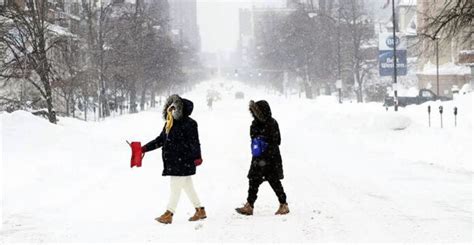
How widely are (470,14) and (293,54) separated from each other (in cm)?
5641

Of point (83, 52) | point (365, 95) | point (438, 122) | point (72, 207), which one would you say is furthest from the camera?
point (365, 95)

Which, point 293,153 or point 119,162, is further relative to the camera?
point 293,153

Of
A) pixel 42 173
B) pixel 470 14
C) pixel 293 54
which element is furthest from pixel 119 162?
pixel 293 54

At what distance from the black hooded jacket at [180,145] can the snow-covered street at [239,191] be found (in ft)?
2.41

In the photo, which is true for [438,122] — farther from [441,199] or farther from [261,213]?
[261,213]

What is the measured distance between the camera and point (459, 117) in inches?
1043

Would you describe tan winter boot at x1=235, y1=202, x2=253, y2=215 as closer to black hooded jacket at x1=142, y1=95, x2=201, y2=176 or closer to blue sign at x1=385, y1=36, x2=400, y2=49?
black hooded jacket at x1=142, y1=95, x2=201, y2=176

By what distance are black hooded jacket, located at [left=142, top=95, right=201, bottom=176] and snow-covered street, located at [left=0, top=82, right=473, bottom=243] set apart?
74 centimetres

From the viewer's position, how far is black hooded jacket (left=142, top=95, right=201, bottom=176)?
8.22m

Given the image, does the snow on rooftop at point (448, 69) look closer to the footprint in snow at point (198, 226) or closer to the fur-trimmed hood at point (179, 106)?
the fur-trimmed hood at point (179, 106)

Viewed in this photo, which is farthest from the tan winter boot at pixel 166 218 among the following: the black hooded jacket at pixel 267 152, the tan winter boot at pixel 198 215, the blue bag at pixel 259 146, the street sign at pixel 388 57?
the street sign at pixel 388 57

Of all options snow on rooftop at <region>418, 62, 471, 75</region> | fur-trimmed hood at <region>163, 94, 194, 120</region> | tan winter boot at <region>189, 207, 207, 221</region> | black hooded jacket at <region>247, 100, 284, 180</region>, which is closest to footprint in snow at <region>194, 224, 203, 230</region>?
tan winter boot at <region>189, 207, 207, 221</region>

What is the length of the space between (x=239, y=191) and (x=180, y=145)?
10.7ft

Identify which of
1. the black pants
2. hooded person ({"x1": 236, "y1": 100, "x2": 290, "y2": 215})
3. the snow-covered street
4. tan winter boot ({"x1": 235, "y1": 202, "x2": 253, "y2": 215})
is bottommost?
the snow-covered street
